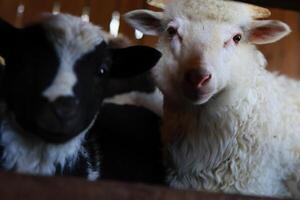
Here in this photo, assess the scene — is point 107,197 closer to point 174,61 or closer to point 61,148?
point 61,148

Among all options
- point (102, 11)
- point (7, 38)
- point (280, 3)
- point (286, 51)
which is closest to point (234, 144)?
point (7, 38)

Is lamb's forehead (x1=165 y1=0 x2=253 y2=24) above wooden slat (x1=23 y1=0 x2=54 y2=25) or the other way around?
above

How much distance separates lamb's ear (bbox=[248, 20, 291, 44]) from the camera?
295 centimetres

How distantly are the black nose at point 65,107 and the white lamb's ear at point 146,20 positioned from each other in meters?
1.06

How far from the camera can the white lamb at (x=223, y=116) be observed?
2.72 metres

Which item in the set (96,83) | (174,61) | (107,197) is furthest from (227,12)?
(107,197)

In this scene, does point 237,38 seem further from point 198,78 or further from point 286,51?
point 286,51

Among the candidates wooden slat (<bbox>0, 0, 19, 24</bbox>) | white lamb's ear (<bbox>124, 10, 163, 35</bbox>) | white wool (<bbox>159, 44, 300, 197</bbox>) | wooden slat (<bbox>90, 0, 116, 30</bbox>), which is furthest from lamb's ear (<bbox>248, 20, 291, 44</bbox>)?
wooden slat (<bbox>0, 0, 19, 24</bbox>)

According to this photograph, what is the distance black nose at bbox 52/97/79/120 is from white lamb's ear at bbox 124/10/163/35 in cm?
106

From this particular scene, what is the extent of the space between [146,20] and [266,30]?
628 mm

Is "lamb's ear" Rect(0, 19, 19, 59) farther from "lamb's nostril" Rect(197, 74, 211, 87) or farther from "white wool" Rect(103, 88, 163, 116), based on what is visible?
"white wool" Rect(103, 88, 163, 116)

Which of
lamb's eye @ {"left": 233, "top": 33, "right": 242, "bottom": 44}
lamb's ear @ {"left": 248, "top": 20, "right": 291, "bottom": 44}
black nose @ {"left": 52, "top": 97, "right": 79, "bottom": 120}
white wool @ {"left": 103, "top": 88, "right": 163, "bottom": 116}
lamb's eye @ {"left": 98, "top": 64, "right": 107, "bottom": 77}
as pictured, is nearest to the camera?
black nose @ {"left": 52, "top": 97, "right": 79, "bottom": 120}

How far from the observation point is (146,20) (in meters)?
3.04

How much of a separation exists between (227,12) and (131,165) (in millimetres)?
896
